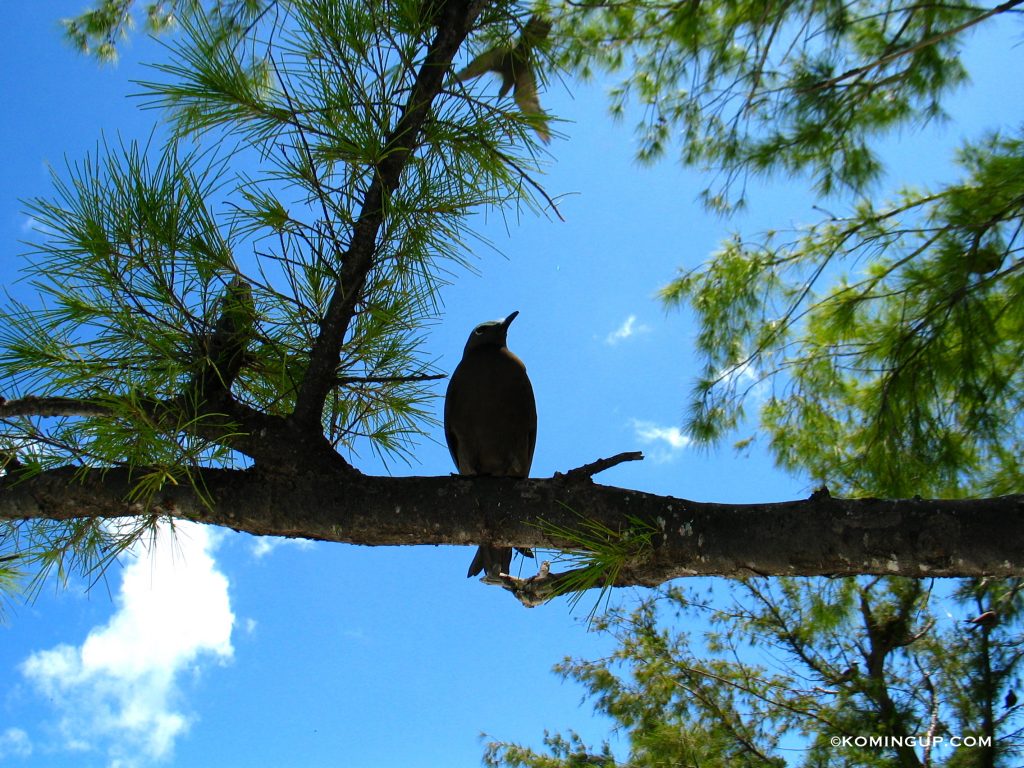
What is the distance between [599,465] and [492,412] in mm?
773

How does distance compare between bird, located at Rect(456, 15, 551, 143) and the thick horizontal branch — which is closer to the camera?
the thick horizontal branch

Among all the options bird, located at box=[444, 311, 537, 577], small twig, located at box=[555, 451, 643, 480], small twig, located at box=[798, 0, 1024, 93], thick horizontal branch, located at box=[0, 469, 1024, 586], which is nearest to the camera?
thick horizontal branch, located at box=[0, 469, 1024, 586]

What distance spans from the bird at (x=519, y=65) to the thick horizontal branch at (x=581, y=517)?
867 millimetres

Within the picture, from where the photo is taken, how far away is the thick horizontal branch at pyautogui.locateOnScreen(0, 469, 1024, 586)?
1.21 meters

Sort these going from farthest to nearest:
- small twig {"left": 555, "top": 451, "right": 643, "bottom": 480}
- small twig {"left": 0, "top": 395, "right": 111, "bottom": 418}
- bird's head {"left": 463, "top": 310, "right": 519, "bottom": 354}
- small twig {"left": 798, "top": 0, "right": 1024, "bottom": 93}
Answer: bird's head {"left": 463, "top": 310, "right": 519, "bottom": 354}
small twig {"left": 798, "top": 0, "right": 1024, "bottom": 93}
small twig {"left": 0, "top": 395, "right": 111, "bottom": 418}
small twig {"left": 555, "top": 451, "right": 643, "bottom": 480}

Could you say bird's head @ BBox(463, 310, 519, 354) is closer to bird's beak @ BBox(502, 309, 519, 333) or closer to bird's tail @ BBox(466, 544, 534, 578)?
bird's beak @ BBox(502, 309, 519, 333)

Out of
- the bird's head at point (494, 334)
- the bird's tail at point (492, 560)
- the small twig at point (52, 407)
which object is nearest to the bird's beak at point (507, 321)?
the bird's head at point (494, 334)

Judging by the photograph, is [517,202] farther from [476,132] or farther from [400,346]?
[400,346]

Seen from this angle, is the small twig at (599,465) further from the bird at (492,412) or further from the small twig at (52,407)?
the small twig at (52,407)

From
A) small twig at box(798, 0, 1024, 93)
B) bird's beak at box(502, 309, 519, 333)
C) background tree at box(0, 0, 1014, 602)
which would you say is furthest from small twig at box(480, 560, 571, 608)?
small twig at box(798, 0, 1024, 93)

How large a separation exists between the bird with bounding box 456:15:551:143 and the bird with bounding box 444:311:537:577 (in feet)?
2.59

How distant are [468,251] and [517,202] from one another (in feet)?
0.49

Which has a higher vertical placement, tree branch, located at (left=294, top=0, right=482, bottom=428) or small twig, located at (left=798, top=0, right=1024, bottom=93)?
small twig, located at (left=798, top=0, right=1024, bottom=93)

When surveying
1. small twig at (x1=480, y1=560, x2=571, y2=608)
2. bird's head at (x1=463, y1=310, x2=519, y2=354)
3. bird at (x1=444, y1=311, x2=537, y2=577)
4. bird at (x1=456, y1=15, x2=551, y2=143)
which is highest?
bird at (x1=456, y1=15, x2=551, y2=143)
